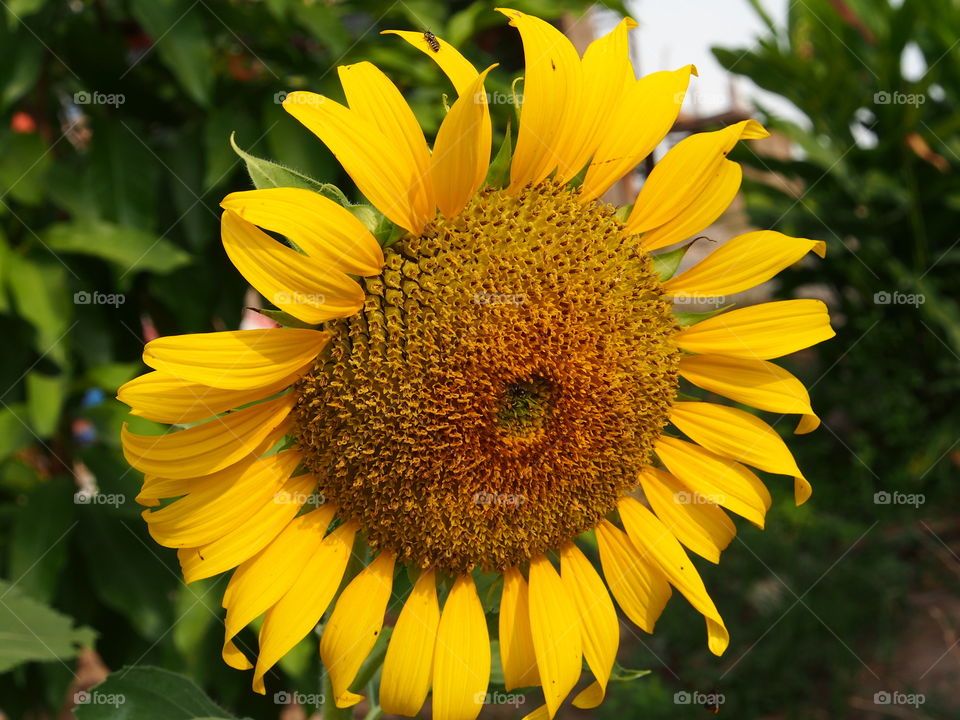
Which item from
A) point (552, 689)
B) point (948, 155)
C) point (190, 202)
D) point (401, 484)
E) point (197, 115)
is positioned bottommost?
point (552, 689)

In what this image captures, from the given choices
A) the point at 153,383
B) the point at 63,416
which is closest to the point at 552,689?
the point at 153,383

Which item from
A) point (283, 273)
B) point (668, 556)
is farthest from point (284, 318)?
point (668, 556)

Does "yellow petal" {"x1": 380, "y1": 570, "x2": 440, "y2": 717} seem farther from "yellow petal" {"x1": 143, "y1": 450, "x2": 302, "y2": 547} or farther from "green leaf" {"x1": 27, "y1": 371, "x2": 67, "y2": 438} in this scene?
"green leaf" {"x1": 27, "y1": 371, "x2": 67, "y2": 438}

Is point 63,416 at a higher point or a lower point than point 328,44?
A: lower

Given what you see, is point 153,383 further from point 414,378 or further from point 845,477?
point 845,477

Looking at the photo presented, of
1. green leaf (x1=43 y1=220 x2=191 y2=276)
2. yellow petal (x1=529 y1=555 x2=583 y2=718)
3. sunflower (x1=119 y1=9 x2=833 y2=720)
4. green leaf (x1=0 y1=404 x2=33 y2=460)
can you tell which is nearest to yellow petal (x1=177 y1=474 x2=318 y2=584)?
sunflower (x1=119 y1=9 x2=833 y2=720)

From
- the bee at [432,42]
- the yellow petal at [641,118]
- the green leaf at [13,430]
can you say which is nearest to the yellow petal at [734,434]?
the yellow petal at [641,118]

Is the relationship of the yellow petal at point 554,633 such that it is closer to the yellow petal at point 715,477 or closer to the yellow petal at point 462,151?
the yellow petal at point 715,477
